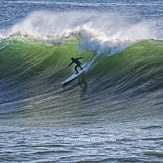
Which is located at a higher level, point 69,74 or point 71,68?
point 71,68

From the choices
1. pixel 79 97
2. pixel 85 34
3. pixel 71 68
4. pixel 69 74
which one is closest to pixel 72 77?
pixel 69 74

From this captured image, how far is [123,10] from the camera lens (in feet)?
155

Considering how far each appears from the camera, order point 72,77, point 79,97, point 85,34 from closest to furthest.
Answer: point 79,97 < point 72,77 < point 85,34

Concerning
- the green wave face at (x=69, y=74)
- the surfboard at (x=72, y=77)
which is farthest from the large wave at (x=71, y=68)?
the surfboard at (x=72, y=77)

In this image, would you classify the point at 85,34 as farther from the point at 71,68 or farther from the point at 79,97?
the point at 79,97

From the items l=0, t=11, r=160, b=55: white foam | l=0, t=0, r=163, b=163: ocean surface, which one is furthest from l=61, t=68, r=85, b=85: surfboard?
l=0, t=11, r=160, b=55: white foam

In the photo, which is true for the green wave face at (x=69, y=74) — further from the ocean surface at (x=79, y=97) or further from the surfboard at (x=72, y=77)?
the surfboard at (x=72, y=77)

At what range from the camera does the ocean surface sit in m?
9.60

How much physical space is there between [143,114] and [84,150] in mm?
3212

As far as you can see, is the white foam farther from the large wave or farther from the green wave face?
the green wave face

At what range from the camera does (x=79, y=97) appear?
50.0 feet

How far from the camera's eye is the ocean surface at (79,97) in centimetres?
960

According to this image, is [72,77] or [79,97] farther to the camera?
[72,77]

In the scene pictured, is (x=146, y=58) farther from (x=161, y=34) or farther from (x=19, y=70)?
(x=161, y=34)
